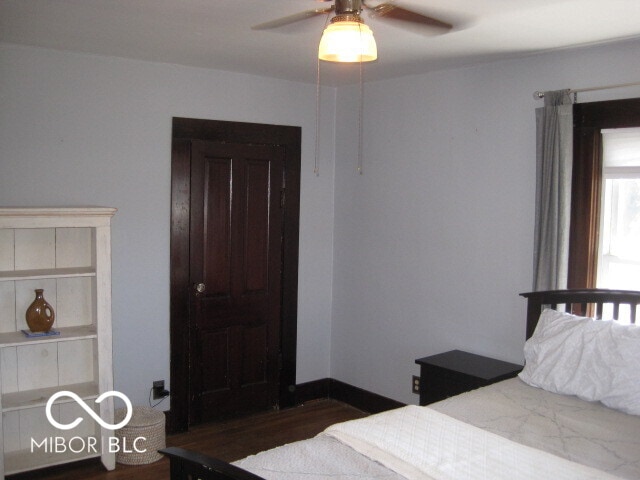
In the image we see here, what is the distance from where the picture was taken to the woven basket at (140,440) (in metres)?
3.61

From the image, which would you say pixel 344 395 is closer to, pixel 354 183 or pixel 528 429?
pixel 354 183

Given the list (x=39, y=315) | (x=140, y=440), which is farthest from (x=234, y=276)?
(x=39, y=315)

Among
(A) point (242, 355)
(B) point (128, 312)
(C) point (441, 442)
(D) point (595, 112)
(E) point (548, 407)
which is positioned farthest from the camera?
(A) point (242, 355)

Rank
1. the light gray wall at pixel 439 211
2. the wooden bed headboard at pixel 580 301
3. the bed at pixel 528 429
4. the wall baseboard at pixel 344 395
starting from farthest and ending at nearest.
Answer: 1. the wall baseboard at pixel 344 395
2. the light gray wall at pixel 439 211
3. the wooden bed headboard at pixel 580 301
4. the bed at pixel 528 429

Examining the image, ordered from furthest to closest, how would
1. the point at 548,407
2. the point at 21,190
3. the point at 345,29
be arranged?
1. the point at 21,190
2. the point at 548,407
3. the point at 345,29

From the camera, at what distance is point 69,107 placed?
366 cm

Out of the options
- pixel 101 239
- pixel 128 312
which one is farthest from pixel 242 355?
pixel 101 239

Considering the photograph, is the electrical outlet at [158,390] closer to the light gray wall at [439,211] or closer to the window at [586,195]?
the light gray wall at [439,211]

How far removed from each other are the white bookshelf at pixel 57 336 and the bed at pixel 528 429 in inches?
66.8

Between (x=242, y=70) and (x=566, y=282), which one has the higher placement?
(x=242, y=70)

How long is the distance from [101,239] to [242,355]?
4.77 ft

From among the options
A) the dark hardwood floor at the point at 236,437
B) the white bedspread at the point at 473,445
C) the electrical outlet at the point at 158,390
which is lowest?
the dark hardwood floor at the point at 236,437

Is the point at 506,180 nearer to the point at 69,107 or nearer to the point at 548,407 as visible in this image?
the point at 548,407

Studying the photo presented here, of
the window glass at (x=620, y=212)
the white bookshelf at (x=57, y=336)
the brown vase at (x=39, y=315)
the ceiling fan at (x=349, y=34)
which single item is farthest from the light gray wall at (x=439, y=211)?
the brown vase at (x=39, y=315)
